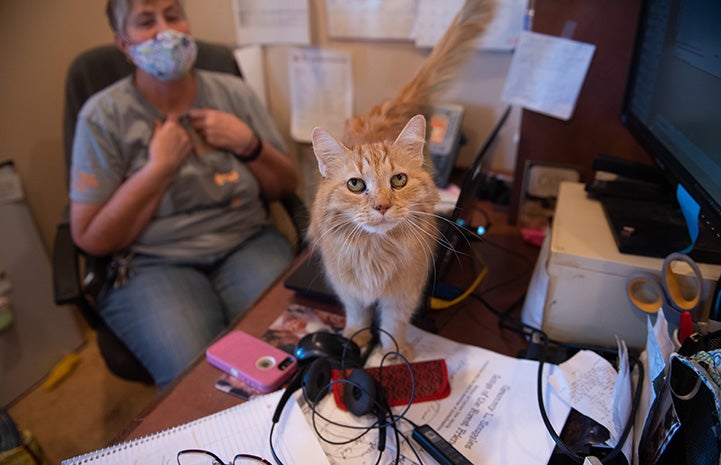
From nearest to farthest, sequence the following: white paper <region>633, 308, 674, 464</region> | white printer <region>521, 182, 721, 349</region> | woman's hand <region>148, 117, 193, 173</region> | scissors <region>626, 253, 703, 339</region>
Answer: white paper <region>633, 308, 674, 464</region> → scissors <region>626, 253, 703, 339</region> → white printer <region>521, 182, 721, 349</region> → woman's hand <region>148, 117, 193, 173</region>

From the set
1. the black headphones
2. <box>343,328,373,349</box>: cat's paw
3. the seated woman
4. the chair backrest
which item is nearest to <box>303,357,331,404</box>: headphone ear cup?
the black headphones

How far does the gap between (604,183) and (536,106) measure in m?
0.32

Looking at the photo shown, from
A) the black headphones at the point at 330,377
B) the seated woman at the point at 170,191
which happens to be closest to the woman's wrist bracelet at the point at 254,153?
the seated woman at the point at 170,191

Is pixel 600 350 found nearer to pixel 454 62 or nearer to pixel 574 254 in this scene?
pixel 574 254

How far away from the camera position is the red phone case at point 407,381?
2.65ft

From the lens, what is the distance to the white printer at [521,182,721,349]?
835 mm

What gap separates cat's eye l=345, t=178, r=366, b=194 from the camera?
0.76 m

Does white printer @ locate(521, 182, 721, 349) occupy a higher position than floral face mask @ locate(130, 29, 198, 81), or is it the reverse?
floral face mask @ locate(130, 29, 198, 81)

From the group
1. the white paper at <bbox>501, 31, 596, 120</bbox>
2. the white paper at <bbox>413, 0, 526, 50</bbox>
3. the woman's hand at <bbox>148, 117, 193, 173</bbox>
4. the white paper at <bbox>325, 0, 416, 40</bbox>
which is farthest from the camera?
the white paper at <bbox>325, 0, 416, 40</bbox>

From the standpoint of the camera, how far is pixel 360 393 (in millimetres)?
772

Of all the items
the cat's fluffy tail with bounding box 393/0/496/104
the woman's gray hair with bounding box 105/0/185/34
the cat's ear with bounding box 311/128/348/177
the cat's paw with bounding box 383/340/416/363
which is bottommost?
the cat's paw with bounding box 383/340/416/363

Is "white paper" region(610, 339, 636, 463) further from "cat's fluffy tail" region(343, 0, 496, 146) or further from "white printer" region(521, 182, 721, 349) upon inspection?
"cat's fluffy tail" region(343, 0, 496, 146)

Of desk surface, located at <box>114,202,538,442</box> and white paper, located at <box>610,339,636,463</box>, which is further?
desk surface, located at <box>114,202,538,442</box>

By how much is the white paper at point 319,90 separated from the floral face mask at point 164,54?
1.86 feet
